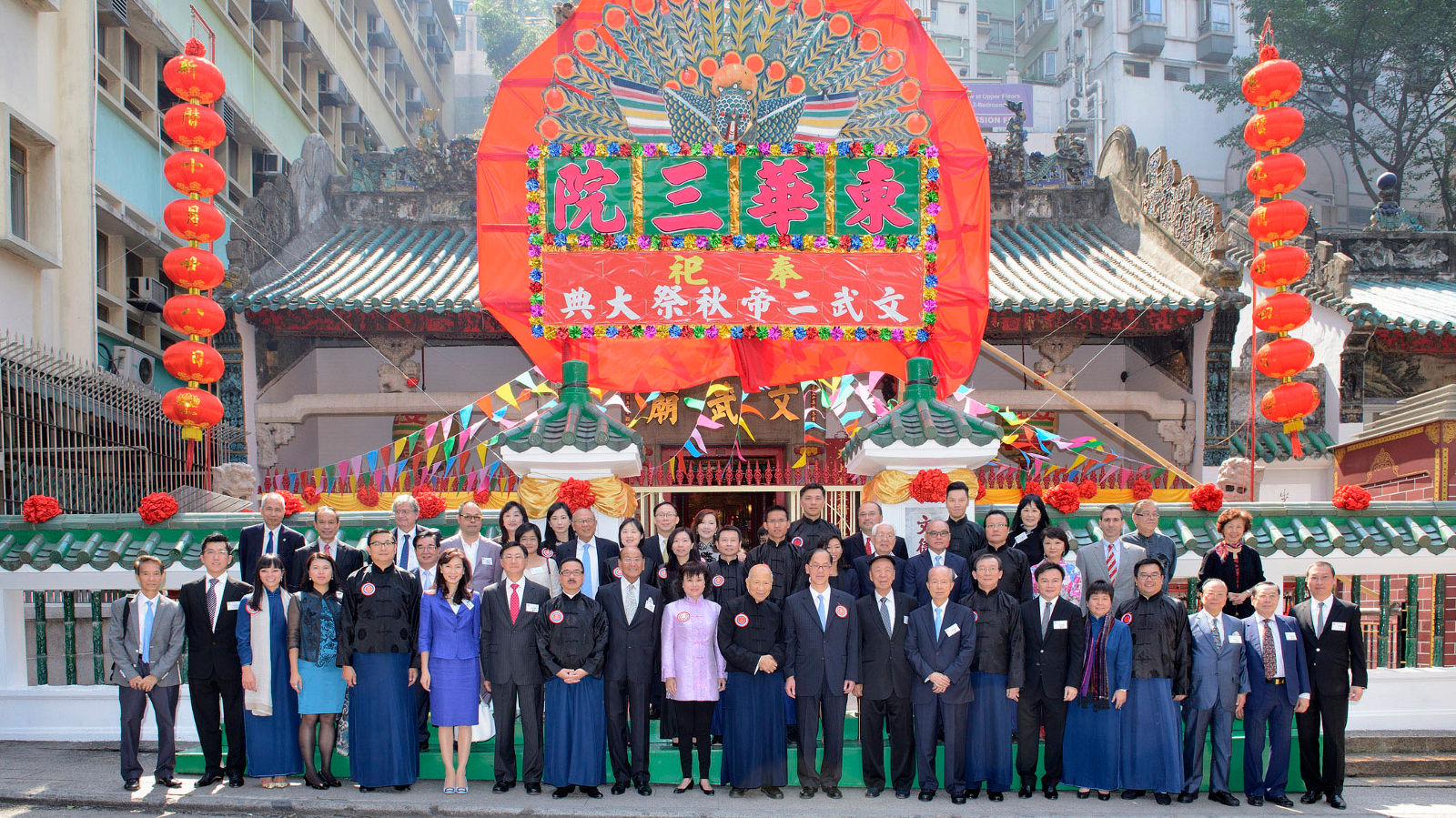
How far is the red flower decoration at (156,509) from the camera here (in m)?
7.07

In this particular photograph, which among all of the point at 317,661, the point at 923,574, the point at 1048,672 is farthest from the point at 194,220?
the point at 1048,672

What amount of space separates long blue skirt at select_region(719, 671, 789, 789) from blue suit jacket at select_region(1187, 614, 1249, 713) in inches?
88.1

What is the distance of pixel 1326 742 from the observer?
6.07 metres

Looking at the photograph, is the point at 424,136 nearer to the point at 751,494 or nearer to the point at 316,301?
the point at 316,301

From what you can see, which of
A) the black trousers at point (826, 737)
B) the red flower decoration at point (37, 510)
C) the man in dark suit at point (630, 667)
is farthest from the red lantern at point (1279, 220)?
the red flower decoration at point (37, 510)

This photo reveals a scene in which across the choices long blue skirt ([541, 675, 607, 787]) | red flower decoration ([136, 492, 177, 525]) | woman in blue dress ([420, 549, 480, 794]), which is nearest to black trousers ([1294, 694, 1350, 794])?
long blue skirt ([541, 675, 607, 787])

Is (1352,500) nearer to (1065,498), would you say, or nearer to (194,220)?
(1065,498)

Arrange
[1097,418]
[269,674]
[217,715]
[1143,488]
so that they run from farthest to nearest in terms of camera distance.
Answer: [1097,418]
[1143,488]
[217,715]
[269,674]

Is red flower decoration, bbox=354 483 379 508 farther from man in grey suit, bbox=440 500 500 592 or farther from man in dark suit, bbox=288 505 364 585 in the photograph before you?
man in grey suit, bbox=440 500 500 592

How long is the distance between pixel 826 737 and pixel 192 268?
607cm

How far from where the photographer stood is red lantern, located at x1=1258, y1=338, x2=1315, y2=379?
876 cm

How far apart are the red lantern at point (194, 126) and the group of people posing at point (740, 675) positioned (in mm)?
3962

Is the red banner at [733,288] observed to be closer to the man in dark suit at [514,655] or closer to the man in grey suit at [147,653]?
the man in dark suit at [514,655]

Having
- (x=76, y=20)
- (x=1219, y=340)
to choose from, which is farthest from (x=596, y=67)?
(x=1219, y=340)
